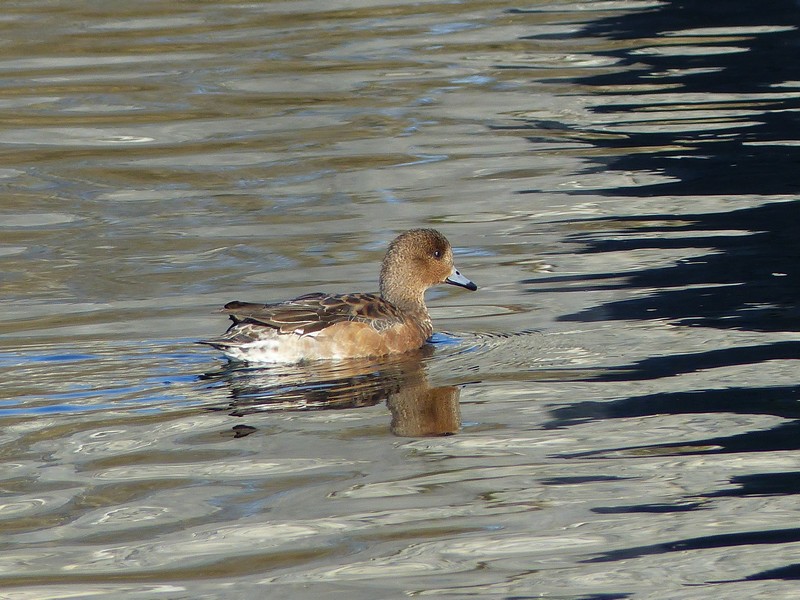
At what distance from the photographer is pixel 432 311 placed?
9.20 metres

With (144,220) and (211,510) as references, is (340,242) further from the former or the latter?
(211,510)

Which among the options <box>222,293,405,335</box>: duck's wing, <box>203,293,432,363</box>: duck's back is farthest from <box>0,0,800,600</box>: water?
<box>222,293,405,335</box>: duck's wing

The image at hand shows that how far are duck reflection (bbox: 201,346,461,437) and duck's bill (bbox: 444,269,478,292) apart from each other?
0.65 m

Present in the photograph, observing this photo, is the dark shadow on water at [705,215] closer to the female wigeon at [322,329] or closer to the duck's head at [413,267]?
the duck's head at [413,267]

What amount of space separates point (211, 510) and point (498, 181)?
639 cm

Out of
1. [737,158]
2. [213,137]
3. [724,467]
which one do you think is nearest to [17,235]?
[213,137]

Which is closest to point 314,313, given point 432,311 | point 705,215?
point 432,311

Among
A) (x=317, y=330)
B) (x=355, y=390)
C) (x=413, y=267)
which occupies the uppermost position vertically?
(x=413, y=267)

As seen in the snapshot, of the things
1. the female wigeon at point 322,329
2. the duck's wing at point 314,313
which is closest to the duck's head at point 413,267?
the female wigeon at point 322,329

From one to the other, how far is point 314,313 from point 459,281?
1121 mm

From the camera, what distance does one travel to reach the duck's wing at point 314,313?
7848 mm

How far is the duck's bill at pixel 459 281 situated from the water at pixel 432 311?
0.16 m

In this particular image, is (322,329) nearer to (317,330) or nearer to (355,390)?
(317,330)

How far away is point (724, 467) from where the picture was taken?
605cm
